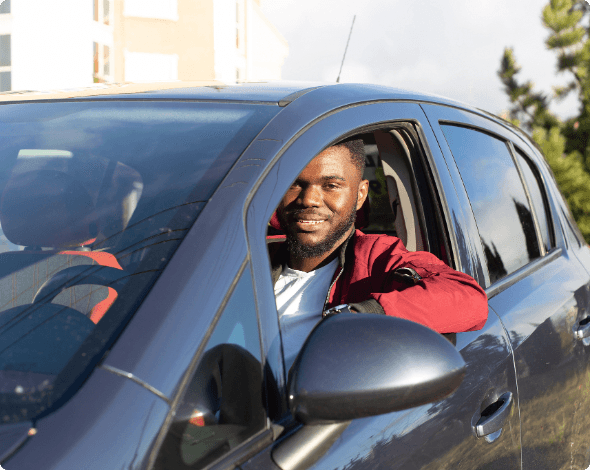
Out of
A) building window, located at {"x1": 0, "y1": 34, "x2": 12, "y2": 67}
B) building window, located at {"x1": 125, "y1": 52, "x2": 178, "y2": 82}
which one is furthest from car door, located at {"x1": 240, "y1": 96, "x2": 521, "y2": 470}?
building window, located at {"x1": 125, "y1": 52, "x2": 178, "y2": 82}

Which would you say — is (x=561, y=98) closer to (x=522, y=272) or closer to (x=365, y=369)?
(x=522, y=272)

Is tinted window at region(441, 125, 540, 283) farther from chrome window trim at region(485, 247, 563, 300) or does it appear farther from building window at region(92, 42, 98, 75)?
building window at region(92, 42, 98, 75)

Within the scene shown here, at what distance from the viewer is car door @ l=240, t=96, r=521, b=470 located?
1.11 metres

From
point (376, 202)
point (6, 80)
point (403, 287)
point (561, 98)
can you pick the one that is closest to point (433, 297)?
point (403, 287)

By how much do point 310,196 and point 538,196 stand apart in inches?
45.5

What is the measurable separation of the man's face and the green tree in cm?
896

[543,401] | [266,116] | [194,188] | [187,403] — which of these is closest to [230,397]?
[187,403]

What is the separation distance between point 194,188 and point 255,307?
260 millimetres

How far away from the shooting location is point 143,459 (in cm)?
87

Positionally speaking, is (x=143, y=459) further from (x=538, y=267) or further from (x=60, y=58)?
(x=60, y=58)

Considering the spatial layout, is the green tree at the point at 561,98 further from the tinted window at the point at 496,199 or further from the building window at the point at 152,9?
the building window at the point at 152,9

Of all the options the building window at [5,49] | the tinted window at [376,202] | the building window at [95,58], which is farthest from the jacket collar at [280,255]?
the building window at [95,58]

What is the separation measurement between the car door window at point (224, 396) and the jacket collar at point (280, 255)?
79 centimetres

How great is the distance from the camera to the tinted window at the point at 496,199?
202cm
